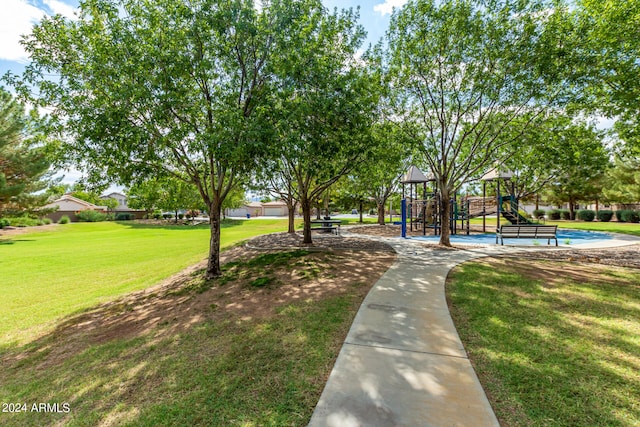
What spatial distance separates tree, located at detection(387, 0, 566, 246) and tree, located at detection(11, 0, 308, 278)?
5.37m

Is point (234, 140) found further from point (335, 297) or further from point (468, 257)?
point (468, 257)

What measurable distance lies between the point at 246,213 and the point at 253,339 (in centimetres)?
7697

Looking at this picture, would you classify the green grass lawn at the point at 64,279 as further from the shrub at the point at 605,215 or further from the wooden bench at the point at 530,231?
the shrub at the point at 605,215

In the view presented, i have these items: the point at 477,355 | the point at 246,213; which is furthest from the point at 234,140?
the point at 246,213

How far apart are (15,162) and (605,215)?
5681 cm

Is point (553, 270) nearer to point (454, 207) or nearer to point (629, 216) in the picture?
point (454, 207)

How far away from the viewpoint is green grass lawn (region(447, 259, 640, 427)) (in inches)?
110

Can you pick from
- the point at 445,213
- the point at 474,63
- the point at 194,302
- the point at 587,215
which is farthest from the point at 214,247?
the point at 587,215

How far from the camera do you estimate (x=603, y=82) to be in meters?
8.70

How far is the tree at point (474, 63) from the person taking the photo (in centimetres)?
960

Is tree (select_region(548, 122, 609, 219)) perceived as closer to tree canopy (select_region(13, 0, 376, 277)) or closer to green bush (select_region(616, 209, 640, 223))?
green bush (select_region(616, 209, 640, 223))

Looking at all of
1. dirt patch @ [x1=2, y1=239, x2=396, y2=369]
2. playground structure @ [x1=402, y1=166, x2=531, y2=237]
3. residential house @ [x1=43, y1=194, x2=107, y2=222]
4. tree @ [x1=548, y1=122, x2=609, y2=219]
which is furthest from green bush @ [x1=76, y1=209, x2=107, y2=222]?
tree @ [x1=548, y1=122, x2=609, y2=219]

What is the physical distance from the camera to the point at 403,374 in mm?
3311

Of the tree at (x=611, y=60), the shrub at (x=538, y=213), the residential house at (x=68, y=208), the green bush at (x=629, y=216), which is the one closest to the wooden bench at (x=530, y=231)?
the tree at (x=611, y=60)
